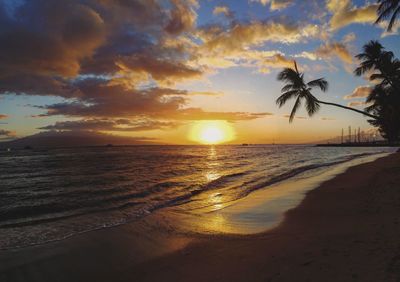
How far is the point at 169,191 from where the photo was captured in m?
16.0

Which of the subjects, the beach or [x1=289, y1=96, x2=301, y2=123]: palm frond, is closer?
the beach

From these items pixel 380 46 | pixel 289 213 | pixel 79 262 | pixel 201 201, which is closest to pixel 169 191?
pixel 201 201

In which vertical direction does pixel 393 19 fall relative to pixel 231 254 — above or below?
above

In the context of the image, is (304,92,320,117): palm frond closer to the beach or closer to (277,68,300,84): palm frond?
(277,68,300,84): palm frond

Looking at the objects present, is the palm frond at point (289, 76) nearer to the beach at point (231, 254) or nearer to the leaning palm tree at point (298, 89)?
the leaning palm tree at point (298, 89)

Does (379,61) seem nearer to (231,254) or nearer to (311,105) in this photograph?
(311,105)

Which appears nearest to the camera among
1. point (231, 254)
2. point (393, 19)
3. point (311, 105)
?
point (231, 254)

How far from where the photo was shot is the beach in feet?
15.3

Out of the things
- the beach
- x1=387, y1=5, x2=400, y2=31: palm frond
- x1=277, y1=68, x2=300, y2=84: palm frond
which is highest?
x1=387, y1=5, x2=400, y2=31: palm frond

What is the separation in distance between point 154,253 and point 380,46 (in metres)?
23.1

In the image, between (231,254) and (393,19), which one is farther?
(393,19)

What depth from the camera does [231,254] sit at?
5898 millimetres

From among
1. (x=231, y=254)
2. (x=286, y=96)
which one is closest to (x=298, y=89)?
(x=286, y=96)

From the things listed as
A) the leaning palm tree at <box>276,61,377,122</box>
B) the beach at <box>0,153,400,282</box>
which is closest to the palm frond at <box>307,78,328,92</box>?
the leaning palm tree at <box>276,61,377,122</box>
